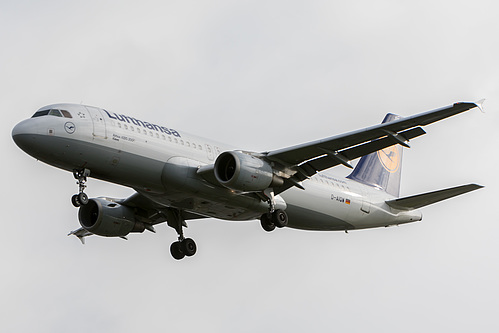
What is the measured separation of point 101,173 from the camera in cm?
3309

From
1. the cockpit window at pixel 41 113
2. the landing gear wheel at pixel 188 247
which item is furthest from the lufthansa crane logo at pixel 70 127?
the landing gear wheel at pixel 188 247

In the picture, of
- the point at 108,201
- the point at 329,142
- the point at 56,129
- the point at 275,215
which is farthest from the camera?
the point at 108,201

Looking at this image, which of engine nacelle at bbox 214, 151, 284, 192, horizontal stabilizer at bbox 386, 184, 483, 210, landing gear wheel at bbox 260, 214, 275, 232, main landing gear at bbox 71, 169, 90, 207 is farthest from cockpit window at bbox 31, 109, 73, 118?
horizontal stabilizer at bbox 386, 184, 483, 210

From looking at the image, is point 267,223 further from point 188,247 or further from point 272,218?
point 188,247

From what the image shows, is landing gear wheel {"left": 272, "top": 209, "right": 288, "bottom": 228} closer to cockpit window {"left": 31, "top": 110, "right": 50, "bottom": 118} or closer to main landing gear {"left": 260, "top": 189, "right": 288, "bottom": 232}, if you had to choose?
main landing gear {"left": 260, "top": 189, "right": 288, "bottom": 232}

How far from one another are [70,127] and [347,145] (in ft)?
34.7

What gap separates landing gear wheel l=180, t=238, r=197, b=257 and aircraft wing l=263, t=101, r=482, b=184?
5957 millimetres

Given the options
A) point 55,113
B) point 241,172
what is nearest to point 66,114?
point 55,113

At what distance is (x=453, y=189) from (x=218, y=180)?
405 inches

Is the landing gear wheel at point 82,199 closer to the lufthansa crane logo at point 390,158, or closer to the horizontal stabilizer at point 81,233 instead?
the horizontal stabilizer at point 81,233

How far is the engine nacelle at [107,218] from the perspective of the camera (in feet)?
129

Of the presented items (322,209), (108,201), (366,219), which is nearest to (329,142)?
(322,209)

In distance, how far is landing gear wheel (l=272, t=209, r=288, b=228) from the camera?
1441 inches

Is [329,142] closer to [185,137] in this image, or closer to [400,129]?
[400,129]
